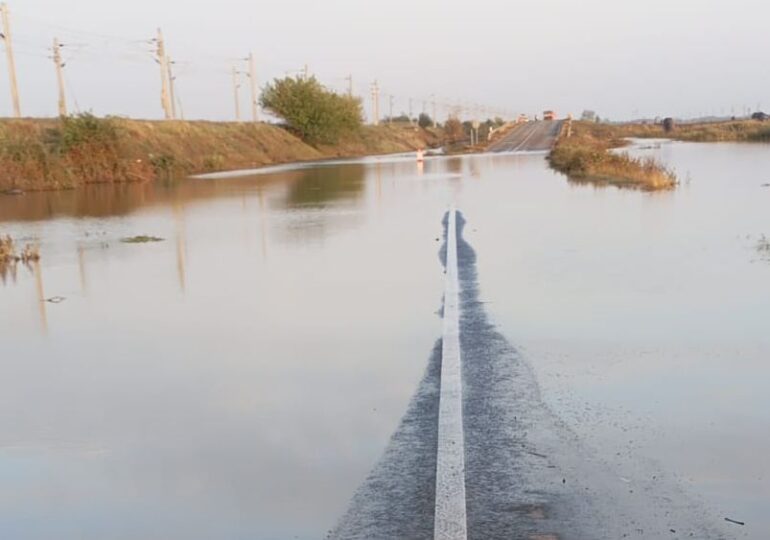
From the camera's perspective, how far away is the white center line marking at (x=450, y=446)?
4410 mm

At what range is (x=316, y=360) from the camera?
→ 8.05m

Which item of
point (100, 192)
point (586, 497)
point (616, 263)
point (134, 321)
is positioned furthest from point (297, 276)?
point (100, 192)

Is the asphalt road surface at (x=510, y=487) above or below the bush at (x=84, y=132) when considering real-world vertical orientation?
below

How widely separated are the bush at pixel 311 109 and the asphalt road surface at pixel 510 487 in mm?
Result: 71137

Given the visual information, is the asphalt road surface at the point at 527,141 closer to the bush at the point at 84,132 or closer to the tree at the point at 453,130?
the tree at the point at 453,130

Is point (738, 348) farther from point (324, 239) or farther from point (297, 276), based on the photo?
point (324, 239)

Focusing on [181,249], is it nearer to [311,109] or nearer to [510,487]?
[510,487]

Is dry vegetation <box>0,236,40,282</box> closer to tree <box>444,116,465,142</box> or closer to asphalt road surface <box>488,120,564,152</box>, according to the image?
asphalt road surface <box>488,120,564,152</box>

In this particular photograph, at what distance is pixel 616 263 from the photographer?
12758 millimetres

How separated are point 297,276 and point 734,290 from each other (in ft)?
21.8

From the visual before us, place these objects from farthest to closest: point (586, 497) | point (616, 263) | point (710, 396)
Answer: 1. point (616, 263)
2. point (710, 396)
3. point (586, 497)

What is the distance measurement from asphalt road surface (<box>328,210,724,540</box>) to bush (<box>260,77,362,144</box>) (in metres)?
71.1

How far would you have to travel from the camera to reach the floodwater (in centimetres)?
509

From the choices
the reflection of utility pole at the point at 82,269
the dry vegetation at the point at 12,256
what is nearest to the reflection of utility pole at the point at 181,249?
the reflection of utility pole at the point at 82,269
